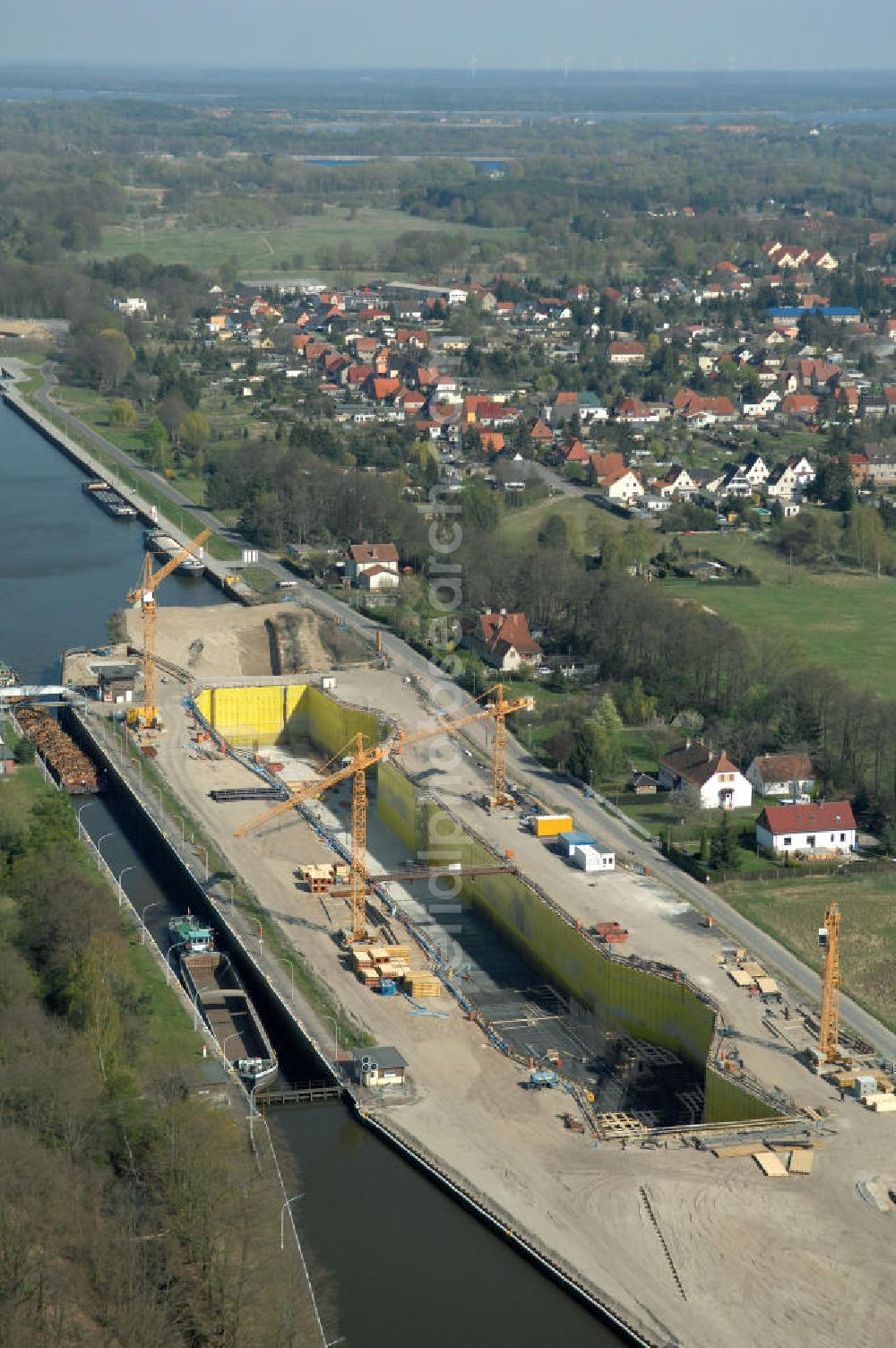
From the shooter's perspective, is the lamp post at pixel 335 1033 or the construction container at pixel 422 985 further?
the construction container at pixel 422 985

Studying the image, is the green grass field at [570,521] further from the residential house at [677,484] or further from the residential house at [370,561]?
the residential house at [370,561]

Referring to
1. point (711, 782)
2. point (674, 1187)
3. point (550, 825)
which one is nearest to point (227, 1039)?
point (674, 1187)

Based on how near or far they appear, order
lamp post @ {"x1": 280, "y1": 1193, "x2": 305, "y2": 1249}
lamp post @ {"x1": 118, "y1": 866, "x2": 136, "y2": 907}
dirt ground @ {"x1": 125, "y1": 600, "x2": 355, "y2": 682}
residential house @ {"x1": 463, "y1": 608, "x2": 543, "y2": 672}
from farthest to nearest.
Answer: dirt ground @ {"x1": 125, "y1": 600, "x2": 355, "y2": 682} → residential house @ {"x1": 463, "y1": 608, "x2": 543, "y2": 672} → lamp post @ {"x1": 118, "y1": 866, "x2": 136, "y2": 907} → lamp post @ {"x1": 280, "y1": 1193, "x2": 305, "y2": 1249}

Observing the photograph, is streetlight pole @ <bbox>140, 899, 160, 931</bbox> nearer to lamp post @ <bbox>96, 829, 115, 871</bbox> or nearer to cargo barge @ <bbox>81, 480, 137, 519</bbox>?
lamp post @ <bbox>96, 829, 115, 871</bbox>

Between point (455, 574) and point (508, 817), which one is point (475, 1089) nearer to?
point (508, 817)

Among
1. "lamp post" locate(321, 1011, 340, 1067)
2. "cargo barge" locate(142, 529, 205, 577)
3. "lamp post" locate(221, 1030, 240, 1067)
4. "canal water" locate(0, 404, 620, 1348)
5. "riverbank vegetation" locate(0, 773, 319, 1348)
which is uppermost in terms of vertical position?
"riverbank vegetation" locate(0, 773, 319, 1348)

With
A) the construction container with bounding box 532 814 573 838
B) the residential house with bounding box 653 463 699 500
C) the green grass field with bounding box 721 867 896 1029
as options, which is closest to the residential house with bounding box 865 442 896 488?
the residential house with bounding box 653 463 699 500

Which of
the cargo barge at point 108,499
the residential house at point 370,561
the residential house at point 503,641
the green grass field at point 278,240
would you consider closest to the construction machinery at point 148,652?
the residential house at point 370,561
